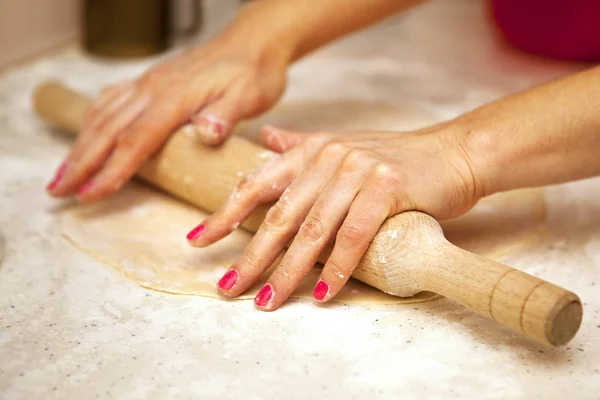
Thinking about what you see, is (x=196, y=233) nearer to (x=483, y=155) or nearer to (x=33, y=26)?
(x=483, y=155)

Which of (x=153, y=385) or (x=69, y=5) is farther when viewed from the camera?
(x=69, y=5)

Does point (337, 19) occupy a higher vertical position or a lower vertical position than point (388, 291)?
higher

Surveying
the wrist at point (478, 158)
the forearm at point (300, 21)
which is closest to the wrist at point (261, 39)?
the forearm at point (300, 21)

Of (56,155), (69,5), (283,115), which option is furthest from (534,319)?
(69,5)

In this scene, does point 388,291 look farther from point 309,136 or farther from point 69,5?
point 69,5

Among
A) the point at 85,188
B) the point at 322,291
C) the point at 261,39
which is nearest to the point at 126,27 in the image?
the point at 261,39

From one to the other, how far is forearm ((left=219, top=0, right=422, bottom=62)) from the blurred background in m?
0.56

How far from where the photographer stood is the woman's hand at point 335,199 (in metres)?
1.00

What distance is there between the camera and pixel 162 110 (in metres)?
1.34

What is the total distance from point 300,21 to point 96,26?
0.77 m

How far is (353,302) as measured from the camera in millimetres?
1050

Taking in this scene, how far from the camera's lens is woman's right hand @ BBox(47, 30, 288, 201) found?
133 cm

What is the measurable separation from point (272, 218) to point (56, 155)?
709mm

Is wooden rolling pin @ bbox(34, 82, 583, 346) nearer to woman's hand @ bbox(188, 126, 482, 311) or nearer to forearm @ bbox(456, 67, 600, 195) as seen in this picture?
woman's hand @ bbox(188, 126, 482, 311)
